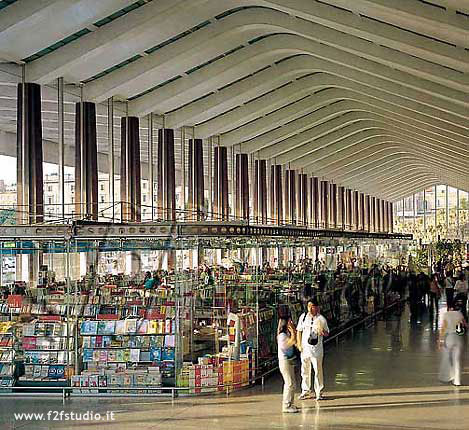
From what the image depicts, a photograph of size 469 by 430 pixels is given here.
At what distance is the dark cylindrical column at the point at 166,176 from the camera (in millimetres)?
35812

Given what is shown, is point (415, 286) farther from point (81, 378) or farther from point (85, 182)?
point (81, 378)

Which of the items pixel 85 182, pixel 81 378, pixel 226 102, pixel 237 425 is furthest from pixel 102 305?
pixel 226 102

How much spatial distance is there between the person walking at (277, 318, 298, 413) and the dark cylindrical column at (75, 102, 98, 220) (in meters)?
15.2

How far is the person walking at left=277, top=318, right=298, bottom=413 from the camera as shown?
13.3 meters

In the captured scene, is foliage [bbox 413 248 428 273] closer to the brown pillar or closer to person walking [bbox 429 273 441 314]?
person walking [bbox 429 273 441 314]

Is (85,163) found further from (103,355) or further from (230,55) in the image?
(103,355)

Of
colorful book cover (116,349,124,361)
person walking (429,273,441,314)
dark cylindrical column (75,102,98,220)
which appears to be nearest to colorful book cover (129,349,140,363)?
→ colorful book cover (116,349,124,361)

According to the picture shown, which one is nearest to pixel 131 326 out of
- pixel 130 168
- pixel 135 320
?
pixel 135 320

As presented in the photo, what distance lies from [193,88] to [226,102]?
4.17 meters

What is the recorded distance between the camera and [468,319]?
2834 cm

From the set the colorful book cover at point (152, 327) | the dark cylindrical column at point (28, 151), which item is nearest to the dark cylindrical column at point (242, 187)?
the dark cylindrical column at point (28, 151)

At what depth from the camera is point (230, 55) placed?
3155 centimetres

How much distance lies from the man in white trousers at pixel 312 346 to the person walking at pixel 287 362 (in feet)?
0.88

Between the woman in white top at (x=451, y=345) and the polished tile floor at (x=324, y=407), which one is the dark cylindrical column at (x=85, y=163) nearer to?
the polished tile floor at (x=324, y=407)
